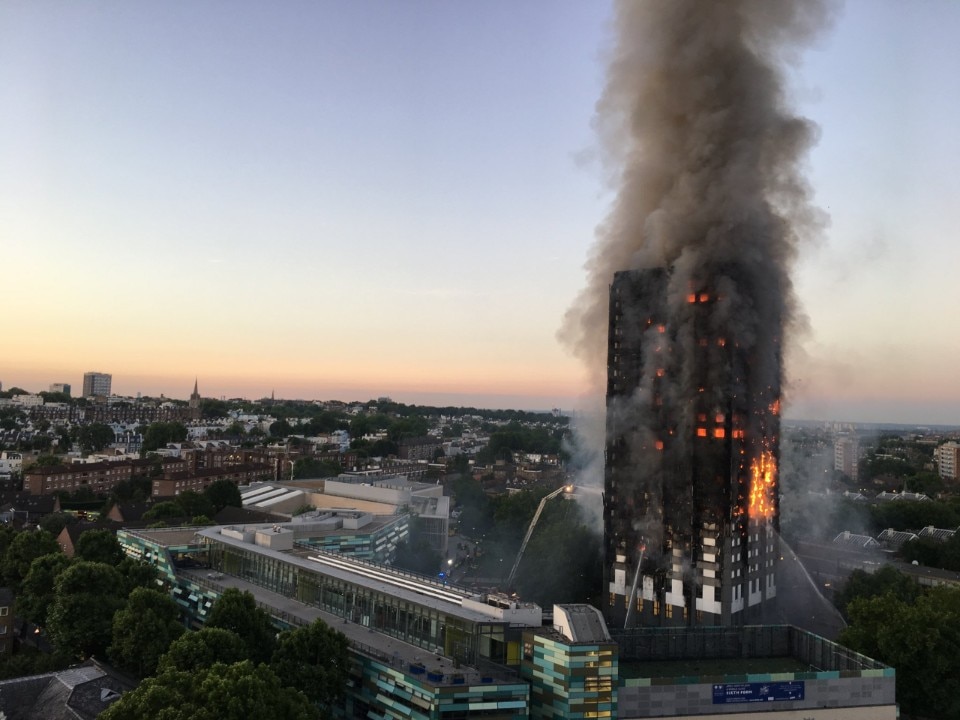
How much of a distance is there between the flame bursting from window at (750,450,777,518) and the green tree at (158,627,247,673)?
34.2 meters

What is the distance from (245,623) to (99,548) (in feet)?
83.4

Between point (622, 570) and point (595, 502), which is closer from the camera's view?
point (622, 570)

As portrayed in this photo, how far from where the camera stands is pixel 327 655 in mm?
32906

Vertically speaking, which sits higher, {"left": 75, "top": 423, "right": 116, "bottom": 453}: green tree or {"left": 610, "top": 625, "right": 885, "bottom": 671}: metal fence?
{"left": 75, "top": 423, "right": 116, "bottom": 453}: green tree


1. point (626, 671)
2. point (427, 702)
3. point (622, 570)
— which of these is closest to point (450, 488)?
point (622, 570)

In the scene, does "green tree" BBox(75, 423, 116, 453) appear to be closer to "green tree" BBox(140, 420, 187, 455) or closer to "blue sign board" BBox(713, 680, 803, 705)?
"green tree" BBox(140, 420, 187, 455)

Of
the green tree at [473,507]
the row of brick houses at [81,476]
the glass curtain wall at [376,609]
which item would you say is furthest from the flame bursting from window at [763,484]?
the row of brick houses at [81,476]

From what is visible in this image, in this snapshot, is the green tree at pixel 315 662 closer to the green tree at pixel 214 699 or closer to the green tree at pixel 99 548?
the green tree at pixel 214 699

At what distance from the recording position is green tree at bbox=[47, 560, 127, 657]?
42250 mm

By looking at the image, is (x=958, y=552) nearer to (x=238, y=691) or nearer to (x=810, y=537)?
(x=810, y=537)

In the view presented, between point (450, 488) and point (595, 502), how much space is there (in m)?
49.1

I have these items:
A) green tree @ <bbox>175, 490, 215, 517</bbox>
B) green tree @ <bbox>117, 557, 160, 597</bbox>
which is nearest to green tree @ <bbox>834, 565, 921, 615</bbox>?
green tree @ <bbox>117, 557, 160, 597</bbox>

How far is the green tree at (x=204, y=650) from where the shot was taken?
106 feet

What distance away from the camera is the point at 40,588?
48906 millimetres
